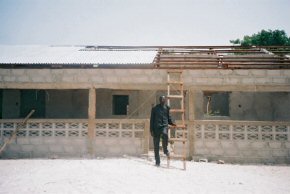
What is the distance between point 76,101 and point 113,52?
2.98 meters

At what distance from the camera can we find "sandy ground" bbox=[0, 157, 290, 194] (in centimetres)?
677

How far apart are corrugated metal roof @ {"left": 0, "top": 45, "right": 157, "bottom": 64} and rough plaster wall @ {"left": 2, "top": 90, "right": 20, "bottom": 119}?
1895mm

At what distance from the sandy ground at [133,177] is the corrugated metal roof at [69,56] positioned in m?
4.25

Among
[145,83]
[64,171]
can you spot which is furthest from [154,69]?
[64,171]

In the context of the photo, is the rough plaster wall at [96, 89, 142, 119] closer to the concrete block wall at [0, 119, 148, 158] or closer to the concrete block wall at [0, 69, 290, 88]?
the concrete block wall at [0, 119, 148, 158]

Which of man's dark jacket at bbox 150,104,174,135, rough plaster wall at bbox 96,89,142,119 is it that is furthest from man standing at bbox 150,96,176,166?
rough plaster wall at bbox 96,89,142,119

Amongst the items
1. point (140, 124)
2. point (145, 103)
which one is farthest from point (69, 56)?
point (140, 124)

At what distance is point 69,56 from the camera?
13188 millimetres

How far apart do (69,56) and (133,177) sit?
292 inches

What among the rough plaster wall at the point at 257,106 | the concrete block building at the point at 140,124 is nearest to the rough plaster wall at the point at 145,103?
the rough plaster wall at the point at 257,106

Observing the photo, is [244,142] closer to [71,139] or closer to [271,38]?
[71,139]

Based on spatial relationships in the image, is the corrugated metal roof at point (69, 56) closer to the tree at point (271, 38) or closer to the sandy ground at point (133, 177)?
the sandy ground at point (133, 177)

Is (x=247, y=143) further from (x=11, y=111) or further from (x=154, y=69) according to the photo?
(x=11, y=111)

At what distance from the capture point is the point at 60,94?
14.1 m
